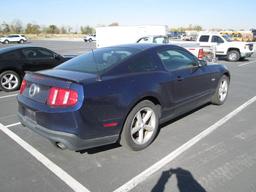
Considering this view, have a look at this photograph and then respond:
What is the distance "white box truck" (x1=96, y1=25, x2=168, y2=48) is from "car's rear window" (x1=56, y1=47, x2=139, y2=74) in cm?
1764

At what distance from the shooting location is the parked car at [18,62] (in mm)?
8633

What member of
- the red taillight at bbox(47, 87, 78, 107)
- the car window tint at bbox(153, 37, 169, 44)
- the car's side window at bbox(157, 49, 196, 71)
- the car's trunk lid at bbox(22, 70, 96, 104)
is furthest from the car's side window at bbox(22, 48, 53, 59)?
the car window tint at bbox(153, 37, 169, 44)

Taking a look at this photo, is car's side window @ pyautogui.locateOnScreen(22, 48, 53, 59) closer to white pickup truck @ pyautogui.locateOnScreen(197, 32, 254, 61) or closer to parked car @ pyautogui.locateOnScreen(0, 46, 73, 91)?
parked car @ pyautogui.locateOnScreen(0, 46, 73, 91)

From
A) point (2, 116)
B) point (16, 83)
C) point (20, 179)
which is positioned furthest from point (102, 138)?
point (16, 83)

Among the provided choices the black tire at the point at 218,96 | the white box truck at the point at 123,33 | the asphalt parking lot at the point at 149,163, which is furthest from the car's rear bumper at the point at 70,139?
the white box truck at the point at 123,33

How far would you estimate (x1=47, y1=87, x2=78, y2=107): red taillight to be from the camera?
3385mm

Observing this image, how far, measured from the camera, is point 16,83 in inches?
347

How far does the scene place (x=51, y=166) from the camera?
3.71 m

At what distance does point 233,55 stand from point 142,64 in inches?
589

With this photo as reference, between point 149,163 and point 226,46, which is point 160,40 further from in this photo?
point 149,163

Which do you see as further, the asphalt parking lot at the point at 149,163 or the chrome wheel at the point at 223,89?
the chrome wheel at the point at 223,89

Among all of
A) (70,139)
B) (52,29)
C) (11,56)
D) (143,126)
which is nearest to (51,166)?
(70,139)

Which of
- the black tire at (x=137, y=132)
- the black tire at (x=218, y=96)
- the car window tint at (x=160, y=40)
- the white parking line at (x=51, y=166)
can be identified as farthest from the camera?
the car window tint at (x=160, y=40)

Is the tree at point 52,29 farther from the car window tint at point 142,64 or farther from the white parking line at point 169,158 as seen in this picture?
the car window tint at point 142,64
